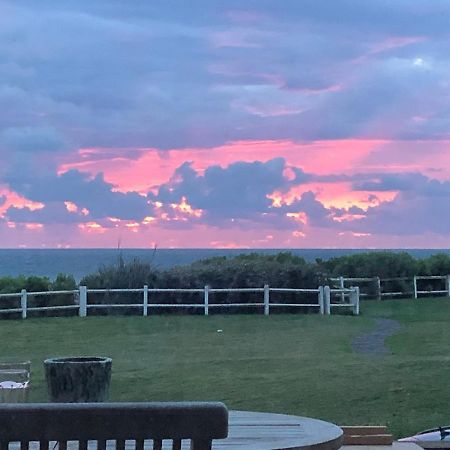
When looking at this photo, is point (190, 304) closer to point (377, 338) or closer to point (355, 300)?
point (355, 300)

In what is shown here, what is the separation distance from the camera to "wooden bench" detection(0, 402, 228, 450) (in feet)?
10.6

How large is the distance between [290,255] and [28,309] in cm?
1175

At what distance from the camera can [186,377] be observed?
13.8 m

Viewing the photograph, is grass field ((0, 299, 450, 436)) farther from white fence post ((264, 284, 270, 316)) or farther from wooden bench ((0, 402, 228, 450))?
wooden bench ((0, 402, 228, 450))

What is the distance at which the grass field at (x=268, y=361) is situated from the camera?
11516 millimetres

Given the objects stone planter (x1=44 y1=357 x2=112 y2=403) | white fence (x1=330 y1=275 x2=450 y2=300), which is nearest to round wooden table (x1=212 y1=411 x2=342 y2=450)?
stone planter (x1=44 y1=357 x2=112 y2=403)

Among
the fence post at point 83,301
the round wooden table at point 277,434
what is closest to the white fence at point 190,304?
the fence post at point 83,301

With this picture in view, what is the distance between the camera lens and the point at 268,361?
15.7m

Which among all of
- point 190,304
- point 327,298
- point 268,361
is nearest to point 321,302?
point 327,298

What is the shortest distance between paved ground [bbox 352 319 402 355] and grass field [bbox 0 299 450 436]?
0.25 m

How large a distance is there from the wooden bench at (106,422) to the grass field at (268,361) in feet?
22.1

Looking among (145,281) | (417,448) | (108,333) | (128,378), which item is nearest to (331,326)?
(108,333)

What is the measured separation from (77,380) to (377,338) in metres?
11.8

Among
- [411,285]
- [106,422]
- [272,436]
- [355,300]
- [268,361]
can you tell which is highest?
[411,285]
